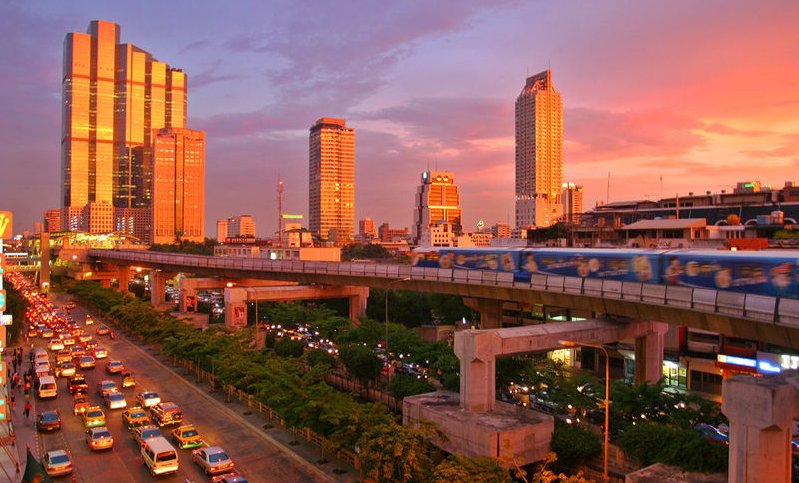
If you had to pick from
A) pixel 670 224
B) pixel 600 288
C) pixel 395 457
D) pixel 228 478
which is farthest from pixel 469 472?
pixel 670 224

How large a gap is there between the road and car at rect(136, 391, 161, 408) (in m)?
1.47

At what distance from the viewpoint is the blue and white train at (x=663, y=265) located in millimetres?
31016

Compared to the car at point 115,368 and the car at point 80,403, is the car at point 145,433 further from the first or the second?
the car at point 115,368

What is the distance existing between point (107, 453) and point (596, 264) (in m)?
32.4

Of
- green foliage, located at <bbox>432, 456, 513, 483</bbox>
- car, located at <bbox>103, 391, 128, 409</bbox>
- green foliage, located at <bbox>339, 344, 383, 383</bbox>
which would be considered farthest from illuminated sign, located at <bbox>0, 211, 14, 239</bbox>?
green foliage, located at <bbox>432, 456, 513, 483</bbox>

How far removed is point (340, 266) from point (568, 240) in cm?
4929

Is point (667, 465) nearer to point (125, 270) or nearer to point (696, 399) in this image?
point (696, 399)

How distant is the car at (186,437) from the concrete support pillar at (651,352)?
98.0 ft

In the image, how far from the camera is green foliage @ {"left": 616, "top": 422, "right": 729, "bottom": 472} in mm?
24953

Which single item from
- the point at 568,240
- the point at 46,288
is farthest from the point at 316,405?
the point at 46,288

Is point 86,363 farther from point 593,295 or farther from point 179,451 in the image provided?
point 593,295

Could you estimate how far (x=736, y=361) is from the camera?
45.4m

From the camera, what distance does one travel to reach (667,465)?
83.7 ft

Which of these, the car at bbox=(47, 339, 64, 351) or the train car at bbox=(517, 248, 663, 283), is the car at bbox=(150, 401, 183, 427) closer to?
the train car at bbox=(517, 248, 663, 283)
